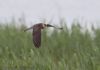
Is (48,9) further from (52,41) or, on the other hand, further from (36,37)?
(36,37)

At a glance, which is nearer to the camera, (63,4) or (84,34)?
(84,34)

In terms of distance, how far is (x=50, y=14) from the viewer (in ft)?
21.7

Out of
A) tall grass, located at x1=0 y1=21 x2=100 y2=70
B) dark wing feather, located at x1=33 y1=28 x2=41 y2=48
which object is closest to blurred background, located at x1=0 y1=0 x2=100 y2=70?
tall grass, located at x1=0 y1=21 x2=100 y2=70

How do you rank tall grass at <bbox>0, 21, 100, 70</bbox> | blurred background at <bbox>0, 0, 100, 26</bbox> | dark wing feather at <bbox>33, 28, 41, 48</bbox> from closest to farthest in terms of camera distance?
dark wing feather at <bbox>33, 28, 41, 48</bbox> → tall grass at <bbox>0, 21, 100, 70</bbox> → blurred background at <bbox>0, 0, 100, 26</bbox>

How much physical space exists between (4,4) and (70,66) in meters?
3.98

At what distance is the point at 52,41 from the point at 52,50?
0.18 metres

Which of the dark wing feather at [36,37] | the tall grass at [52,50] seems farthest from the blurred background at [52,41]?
the dark wing feather at [36,37]

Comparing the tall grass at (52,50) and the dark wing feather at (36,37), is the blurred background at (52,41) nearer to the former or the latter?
the tall grass at (52,50)

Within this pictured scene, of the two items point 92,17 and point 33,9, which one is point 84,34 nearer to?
point 92,17

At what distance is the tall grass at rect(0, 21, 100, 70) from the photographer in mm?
3652

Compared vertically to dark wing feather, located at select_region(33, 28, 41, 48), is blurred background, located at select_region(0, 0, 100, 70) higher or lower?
lower

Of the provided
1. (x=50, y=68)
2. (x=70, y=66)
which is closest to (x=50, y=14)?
(x=70, y=66)

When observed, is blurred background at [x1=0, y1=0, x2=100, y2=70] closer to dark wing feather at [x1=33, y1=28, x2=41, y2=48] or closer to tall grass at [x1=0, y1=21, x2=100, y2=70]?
tall grass at [x1=0, y1=21, x2=100, y2=70]

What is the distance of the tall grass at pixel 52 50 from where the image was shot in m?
3.65
